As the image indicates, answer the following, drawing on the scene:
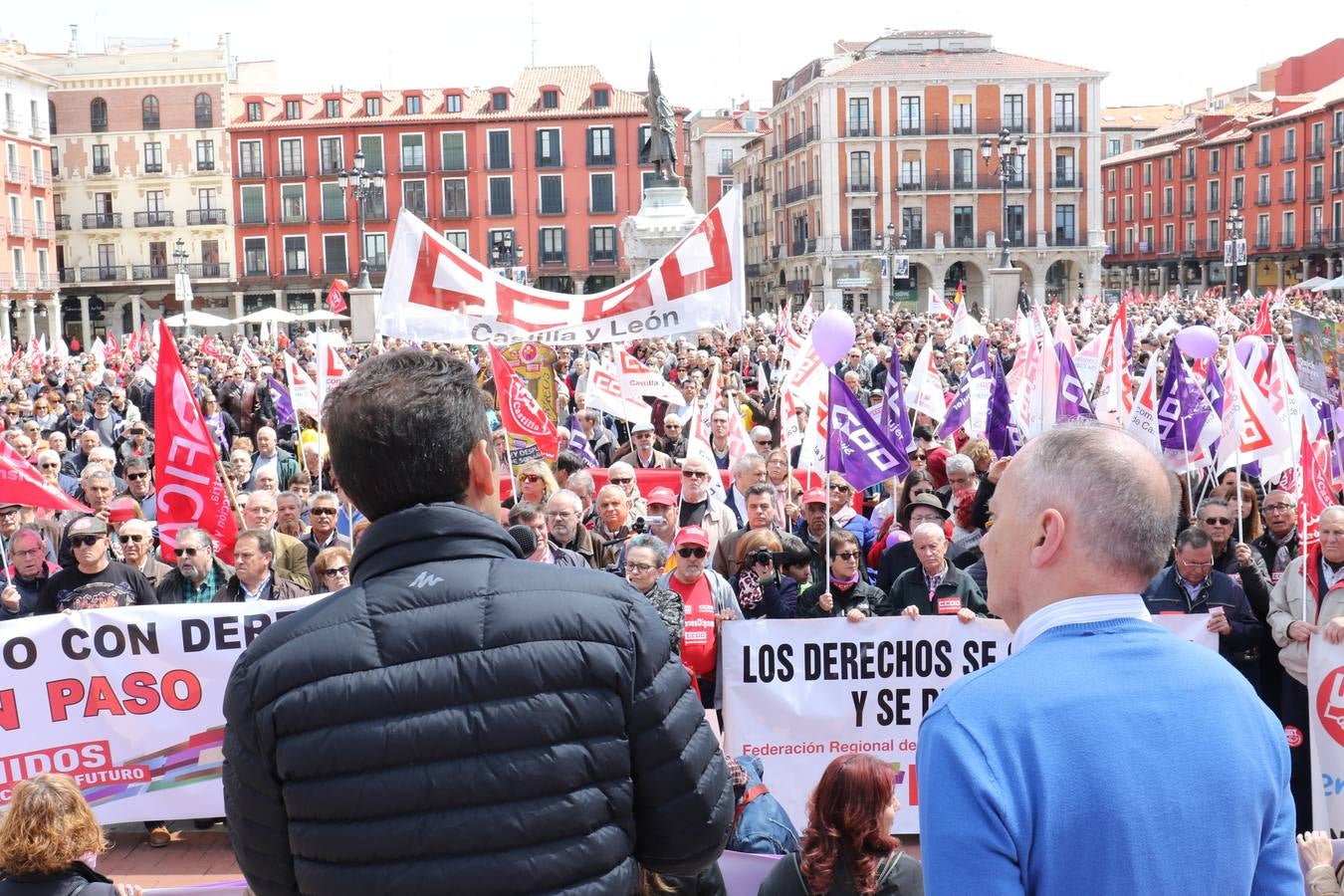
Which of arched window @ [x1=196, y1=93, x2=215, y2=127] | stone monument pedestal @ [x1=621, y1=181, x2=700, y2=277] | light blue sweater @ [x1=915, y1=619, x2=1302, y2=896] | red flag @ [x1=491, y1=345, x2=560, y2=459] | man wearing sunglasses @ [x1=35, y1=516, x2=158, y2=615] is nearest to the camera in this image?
light blue sweater @ [x1=915, y1=619, x2=1302, y2=896]

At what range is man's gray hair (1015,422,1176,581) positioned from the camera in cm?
187

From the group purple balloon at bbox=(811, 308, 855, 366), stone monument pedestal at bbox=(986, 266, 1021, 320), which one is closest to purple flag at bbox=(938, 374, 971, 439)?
purple balloon at bbox=(811, 308, 855, 366)

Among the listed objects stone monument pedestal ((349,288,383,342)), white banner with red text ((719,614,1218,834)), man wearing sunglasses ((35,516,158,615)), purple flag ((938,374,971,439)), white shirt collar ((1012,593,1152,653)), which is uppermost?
stone monument pedestal ((349,288,383,342))

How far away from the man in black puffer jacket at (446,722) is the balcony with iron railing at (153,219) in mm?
68683

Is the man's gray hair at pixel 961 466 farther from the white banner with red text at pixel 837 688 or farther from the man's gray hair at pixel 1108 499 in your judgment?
the man's gray hair at pixel 1108 499

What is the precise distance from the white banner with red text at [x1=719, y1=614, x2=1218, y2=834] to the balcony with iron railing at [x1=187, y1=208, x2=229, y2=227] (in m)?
64.3

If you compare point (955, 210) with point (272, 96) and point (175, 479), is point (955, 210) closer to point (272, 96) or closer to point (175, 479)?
point (272, 96)

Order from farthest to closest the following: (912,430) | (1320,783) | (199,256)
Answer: (199,256) → (912,430) → (1320,783)

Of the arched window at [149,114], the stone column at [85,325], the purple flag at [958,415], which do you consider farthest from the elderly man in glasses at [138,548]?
the arched window at [149,114]

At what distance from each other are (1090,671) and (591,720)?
679 millimetres

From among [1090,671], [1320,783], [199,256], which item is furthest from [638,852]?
[199,256]

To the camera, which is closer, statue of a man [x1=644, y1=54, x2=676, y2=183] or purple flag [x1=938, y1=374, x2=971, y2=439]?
purple flag [x1=938, y1=374, x2=971, y2=439]

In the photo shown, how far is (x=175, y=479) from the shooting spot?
7.98 m

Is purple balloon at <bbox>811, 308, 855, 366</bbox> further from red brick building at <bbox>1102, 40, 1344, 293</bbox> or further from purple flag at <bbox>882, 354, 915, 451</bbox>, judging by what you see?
red brick building at <bbox>1102, 40, 1344, 293</bbox>
